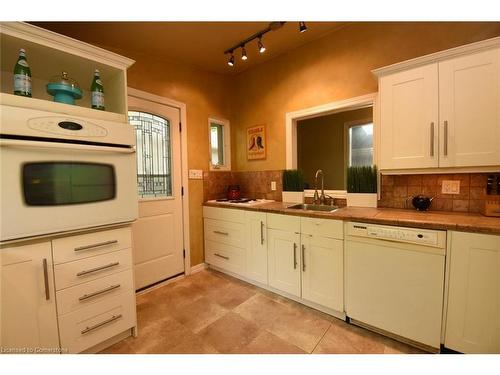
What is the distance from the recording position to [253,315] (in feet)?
6.23

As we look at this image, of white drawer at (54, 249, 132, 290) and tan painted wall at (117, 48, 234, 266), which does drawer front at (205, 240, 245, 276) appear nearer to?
tan painted wall at (117, 48, 234, 266)

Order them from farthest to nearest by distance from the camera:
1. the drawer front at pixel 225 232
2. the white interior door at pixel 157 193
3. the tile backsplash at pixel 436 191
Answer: the drawer front at pixel 225 232 → the white interior door at pixel 157 193 → the tile backsplash at pixel 436 191

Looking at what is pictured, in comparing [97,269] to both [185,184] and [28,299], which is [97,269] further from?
[185,184]

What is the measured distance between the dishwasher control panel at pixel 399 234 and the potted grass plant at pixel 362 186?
566 mm

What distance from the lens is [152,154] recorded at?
2439 millimetres

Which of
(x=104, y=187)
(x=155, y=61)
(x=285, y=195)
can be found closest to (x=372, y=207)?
(x=285, y=195)

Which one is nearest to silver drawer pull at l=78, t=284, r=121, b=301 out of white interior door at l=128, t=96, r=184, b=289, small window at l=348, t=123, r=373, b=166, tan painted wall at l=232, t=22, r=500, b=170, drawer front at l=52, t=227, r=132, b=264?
drawer front at l=52, t=227, r=132, b=264

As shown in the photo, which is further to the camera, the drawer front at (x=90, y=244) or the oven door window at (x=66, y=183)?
the drawer front at (x=90, y=244)

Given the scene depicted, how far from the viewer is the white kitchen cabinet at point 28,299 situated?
1.15 m

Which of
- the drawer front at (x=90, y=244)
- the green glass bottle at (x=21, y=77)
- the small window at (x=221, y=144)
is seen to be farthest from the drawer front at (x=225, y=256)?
the green glass bottle at (x=21, y=77)

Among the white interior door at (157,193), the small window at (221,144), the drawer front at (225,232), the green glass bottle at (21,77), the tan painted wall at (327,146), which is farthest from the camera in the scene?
the tan painted wall at (327,146)

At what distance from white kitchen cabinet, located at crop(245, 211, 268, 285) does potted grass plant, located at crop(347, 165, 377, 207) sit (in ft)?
2.96

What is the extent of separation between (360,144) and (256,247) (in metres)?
2.61

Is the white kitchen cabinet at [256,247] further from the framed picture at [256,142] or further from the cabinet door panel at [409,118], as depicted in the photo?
the cabinet door panel at [409,118]
